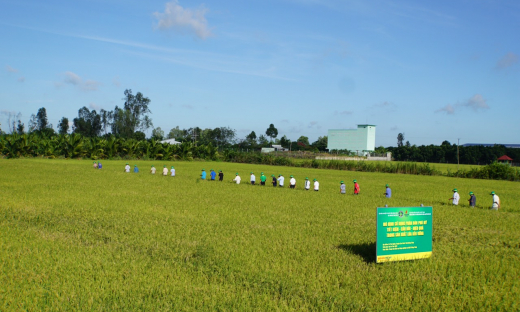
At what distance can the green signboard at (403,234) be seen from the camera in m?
9.12

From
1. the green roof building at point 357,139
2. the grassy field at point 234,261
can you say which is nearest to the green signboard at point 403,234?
the grassy field at point 234,261

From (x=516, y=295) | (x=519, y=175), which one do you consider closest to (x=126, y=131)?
(x=519, y=175)

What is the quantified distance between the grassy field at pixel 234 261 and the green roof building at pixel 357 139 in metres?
92.9

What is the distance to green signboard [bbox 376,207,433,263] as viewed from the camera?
9117 mm

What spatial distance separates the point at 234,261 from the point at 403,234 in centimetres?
412

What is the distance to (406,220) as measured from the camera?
945 centimetres

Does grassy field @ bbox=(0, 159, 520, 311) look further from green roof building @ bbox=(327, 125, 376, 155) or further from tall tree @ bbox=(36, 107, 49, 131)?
tall tree @ bbox=(36, 107, 49, 131)

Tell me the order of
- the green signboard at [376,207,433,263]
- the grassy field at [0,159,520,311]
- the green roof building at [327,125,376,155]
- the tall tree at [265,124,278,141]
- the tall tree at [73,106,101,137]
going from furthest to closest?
the tall tree at [265,124,278,141], the tall tree at [73,106,101,137], the green roof building at [327,125,376,155], the green signboard at [376,207,433,263], the grassy field at [0,159,520,311]

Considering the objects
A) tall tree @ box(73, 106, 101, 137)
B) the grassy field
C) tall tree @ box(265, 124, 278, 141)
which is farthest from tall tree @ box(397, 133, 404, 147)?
the grassy field

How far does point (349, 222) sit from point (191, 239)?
20.8ft

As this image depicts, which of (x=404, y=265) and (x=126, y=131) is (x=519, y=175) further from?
(x=126, y=131)

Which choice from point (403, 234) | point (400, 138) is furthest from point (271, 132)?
point (403, 234)

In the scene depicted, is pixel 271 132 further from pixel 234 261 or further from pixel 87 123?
pixel 234 261

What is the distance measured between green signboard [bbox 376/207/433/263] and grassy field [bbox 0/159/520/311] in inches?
11.8
